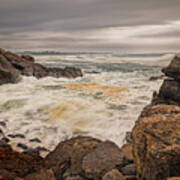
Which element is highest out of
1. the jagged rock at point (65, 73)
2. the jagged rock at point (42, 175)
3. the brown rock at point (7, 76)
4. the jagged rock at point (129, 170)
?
the jagged rock at point (129, 170)

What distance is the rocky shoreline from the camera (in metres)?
3.14

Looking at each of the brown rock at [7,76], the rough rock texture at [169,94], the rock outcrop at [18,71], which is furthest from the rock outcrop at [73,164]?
the rock outcrop at [18,71]

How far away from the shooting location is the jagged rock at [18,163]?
15.1ft

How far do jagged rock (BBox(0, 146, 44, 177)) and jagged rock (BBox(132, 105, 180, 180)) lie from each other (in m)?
2.48

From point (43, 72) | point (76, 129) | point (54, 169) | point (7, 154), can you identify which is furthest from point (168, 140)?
point (43, 72)

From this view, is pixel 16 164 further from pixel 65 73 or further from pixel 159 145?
pixel 65 73

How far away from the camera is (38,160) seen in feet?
17.8

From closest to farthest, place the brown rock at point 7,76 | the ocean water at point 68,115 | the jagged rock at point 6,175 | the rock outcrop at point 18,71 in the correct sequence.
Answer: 1. the jagged rock at point 6,175
2. the ocean water at point 68,115
3. the brown rock at point 7,76
4. the rock outcrop at point 18,71

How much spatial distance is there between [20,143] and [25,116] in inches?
165

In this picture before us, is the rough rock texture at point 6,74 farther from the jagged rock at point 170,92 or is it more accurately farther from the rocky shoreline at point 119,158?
the jagged rock at point 170,92

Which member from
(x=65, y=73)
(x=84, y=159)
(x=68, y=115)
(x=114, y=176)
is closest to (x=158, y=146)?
(x=114, y=176)

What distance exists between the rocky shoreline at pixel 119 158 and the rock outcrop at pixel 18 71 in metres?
16.6

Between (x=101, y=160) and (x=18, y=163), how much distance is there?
1.89m

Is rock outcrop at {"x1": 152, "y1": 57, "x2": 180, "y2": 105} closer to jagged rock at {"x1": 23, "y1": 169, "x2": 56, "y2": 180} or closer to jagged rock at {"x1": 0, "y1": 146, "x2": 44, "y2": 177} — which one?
jagged rock at {"x1": 0, "y1": 146, "x2": 44, "y2": 177}
